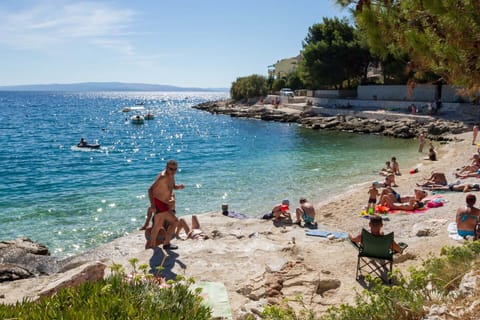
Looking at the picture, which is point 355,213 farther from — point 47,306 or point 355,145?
point 355,145

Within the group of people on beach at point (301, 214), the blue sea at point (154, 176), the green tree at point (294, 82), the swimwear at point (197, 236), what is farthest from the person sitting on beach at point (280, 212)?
the green tree at point (294, 82)

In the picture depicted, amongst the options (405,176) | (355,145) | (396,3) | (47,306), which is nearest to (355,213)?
(405,176)

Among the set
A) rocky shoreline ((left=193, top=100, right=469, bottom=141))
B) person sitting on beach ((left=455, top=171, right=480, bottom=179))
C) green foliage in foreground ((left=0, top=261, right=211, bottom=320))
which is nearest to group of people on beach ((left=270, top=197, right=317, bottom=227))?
green foliage in foreground ((left=0, top=261, right=211, bottom=320))

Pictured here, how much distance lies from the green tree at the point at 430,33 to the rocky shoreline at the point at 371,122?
A: 95.2 ft

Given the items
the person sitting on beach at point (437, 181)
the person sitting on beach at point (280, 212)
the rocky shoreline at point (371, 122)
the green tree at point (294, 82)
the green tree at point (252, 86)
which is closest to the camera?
the person sitting on beach at point (280, 212)

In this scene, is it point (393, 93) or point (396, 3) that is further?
point (393, 93)

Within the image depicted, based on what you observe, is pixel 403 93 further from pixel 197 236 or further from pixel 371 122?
pixel 197 236

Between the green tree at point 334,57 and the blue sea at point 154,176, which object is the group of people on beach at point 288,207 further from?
the green tree at point 334,57

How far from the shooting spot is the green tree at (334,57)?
5191 cm

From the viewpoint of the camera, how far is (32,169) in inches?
1004

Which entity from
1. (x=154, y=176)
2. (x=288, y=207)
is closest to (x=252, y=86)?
(x=154, y=176)

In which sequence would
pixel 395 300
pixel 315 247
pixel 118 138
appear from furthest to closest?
pixel 118 138, pixel 315 247, pixel 395 300

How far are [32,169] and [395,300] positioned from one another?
25896mm

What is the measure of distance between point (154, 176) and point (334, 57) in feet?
119
